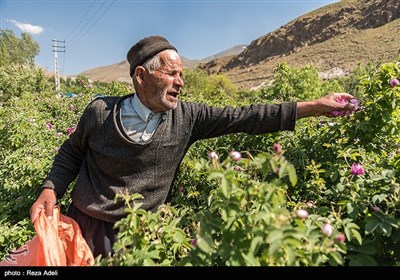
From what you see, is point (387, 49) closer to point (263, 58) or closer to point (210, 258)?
point (263, 58)

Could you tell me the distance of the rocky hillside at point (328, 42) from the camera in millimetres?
50156

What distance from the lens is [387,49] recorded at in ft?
145

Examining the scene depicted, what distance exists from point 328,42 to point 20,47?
181 ft

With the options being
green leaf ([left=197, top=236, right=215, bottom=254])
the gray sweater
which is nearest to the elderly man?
the gray sweater

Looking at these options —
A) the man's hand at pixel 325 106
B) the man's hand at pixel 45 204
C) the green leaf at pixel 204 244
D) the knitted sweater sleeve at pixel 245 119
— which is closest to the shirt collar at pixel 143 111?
the knitted sweater sleeve at pixel 245 119

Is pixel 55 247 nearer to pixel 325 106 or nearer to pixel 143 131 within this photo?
pixel 143 131

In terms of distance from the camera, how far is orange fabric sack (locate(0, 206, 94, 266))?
150 centimetres

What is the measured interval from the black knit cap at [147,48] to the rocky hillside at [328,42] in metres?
44.2

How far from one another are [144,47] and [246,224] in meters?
1.12

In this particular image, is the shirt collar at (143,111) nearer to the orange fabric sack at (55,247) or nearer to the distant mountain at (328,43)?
the orange fabric sack at (55,247)

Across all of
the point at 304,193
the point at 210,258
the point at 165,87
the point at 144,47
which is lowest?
the point at 304,193

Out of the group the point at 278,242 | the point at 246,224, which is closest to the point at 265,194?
the point at 246,224

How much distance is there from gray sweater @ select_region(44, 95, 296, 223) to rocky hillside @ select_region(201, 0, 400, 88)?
44.0m
